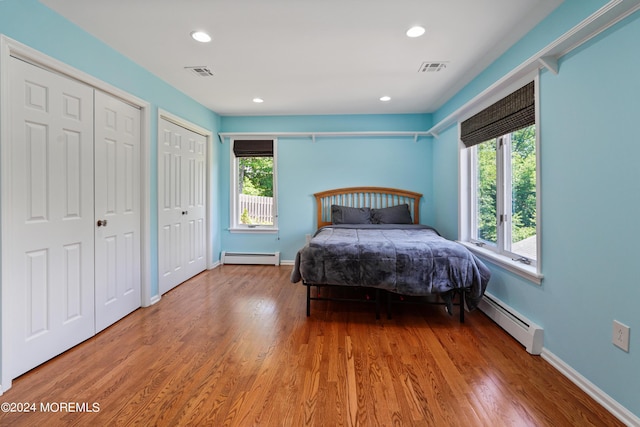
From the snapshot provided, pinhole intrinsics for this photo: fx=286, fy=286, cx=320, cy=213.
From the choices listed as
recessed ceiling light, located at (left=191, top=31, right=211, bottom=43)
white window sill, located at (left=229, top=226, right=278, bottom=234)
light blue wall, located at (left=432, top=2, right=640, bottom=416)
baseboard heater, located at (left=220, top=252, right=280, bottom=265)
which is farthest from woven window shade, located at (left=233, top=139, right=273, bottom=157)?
light blue wall, located at (left=432, top=2, right=640, bottom=416)

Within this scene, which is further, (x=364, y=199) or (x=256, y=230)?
(x=256, y=230)

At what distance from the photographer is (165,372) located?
1.85m

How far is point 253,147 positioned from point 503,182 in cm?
361

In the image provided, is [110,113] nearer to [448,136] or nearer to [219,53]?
[219,53]

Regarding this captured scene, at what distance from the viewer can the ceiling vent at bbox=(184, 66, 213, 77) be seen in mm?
2936

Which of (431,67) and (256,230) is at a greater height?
(431,67)

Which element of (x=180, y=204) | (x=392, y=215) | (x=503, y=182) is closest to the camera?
(x=503, y=182)

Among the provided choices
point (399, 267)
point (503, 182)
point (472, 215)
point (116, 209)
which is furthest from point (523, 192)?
point (116, 209)

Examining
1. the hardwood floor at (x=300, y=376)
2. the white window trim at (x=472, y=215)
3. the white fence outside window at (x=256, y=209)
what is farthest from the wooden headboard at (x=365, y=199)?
the hardwood floor at (x=300, y=376)

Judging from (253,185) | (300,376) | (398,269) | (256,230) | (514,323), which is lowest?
(300,376)

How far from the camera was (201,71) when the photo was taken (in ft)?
9.87

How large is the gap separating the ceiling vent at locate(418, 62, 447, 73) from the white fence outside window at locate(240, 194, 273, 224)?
9.66 ft

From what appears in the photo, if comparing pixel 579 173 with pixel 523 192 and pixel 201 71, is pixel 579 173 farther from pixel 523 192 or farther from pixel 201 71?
pixel 201 71

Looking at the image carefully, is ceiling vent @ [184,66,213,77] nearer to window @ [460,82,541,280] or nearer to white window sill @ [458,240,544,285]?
window @ [460,82,541,280]
